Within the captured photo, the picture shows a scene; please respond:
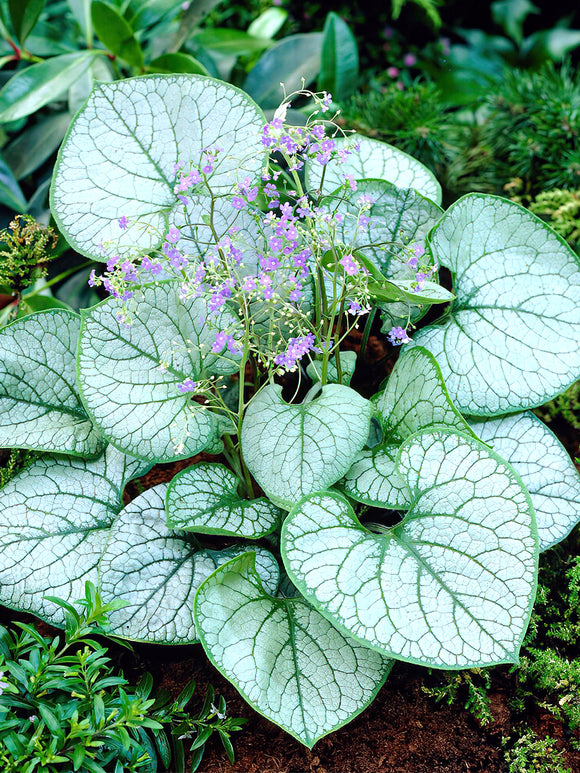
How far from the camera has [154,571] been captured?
3.32 feet

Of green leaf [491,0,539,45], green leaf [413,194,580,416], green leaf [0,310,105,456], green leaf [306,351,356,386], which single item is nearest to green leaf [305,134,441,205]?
green leaf [413,194,580,416]


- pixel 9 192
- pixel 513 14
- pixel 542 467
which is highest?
pixel 9 192

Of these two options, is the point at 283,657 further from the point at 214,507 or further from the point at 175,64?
the point at 175,64

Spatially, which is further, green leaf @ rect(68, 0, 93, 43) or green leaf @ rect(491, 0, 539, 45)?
green leaf @ rect(491, 0, 539, 45)

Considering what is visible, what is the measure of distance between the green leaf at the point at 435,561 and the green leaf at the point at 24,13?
5.17 ft

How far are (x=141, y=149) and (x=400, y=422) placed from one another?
0.70 meters

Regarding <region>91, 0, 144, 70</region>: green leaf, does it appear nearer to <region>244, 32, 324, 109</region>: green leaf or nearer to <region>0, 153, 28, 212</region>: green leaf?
<region>244, 32, 324, 109</region>: green leaf

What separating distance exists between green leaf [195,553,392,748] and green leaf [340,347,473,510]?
208 mm

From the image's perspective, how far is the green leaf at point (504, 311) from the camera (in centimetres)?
111

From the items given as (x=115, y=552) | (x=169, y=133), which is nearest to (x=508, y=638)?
(x=115, y=552)

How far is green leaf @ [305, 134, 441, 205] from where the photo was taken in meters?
1.28

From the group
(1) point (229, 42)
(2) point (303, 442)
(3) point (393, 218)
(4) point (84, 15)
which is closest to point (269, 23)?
(1) point (229, 42)

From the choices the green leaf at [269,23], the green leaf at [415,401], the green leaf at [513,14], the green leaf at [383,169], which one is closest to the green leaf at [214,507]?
the green leaf at [415,401]

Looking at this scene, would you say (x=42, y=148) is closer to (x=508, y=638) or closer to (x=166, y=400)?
(x=166, y=400)
